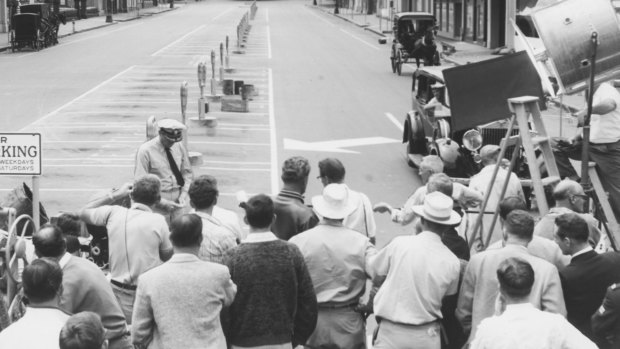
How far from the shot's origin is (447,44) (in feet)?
150

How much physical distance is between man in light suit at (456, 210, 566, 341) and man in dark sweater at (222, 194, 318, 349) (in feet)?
3.72

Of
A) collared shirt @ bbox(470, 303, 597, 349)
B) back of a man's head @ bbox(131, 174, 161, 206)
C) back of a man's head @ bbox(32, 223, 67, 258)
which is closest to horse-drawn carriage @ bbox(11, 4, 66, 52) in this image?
back of a man's head @ bbox(131, 174, 161, 206)

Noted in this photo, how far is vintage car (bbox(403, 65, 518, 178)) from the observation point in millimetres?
14836

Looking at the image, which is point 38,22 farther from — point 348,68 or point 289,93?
point 289,93

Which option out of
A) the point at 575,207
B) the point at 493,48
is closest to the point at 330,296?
the point at 575,207

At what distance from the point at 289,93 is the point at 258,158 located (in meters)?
11.4

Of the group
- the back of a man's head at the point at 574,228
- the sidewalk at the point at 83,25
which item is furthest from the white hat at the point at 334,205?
the sidewalk at the point at 83,25

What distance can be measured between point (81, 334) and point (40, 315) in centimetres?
76

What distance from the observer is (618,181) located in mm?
12414

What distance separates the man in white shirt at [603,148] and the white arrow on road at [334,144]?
9178 millimetres

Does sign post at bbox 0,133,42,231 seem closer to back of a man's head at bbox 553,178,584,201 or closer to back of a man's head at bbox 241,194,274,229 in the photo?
back of a man's head at bbox 241,194,274,229

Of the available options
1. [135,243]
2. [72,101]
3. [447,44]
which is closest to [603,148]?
[135,243]

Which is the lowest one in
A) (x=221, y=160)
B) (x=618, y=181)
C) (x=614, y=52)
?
(x=221, y=160)

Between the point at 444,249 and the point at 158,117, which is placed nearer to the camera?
the point at 444,249
